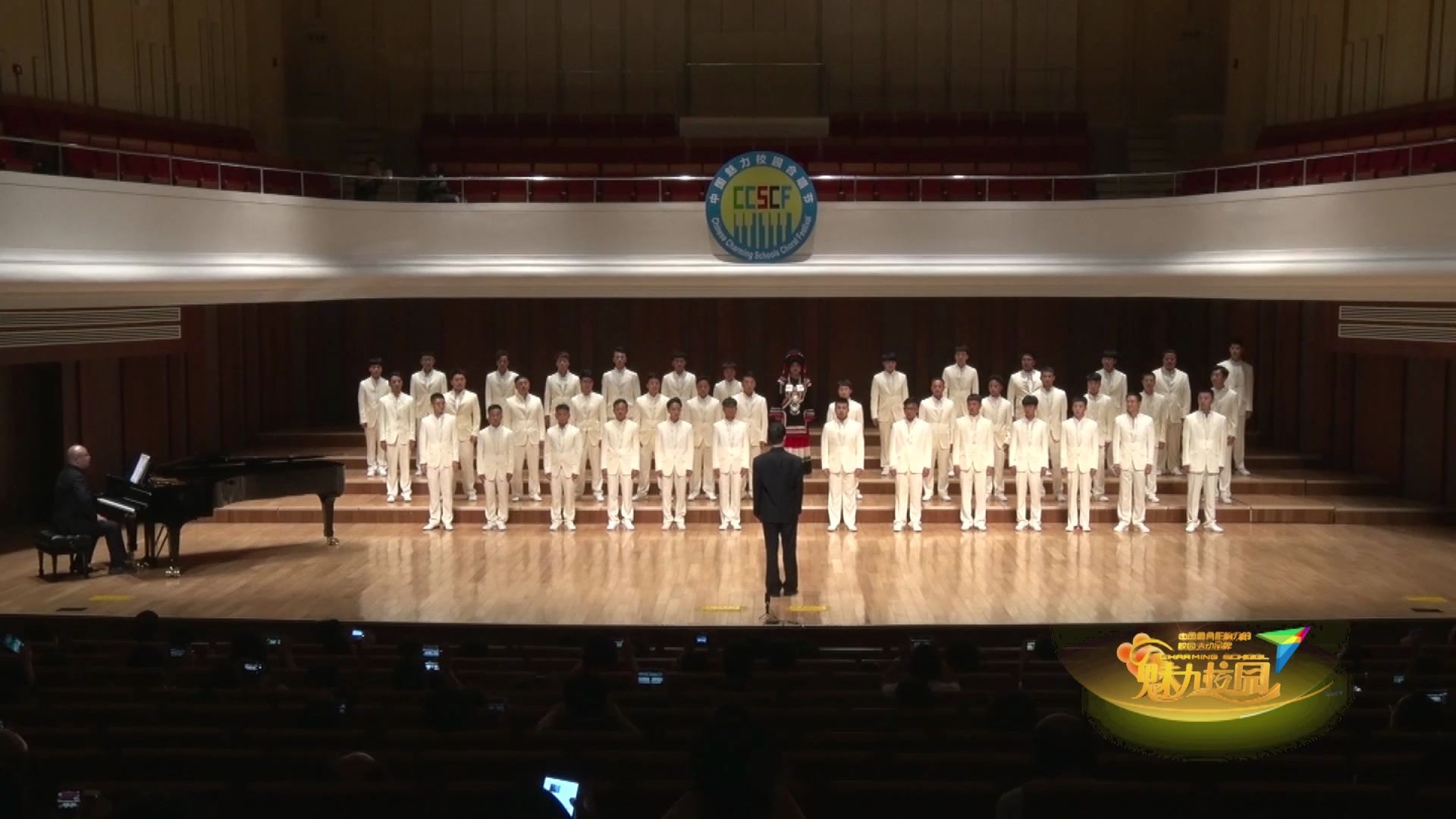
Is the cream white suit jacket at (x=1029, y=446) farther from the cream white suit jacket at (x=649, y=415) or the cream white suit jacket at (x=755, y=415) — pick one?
the cream white suit jacket at (x=649, y=415)

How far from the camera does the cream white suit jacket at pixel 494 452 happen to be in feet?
41.7

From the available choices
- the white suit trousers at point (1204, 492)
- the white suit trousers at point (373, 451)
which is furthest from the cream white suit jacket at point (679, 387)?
the white suit trousers at point (1204, 492)

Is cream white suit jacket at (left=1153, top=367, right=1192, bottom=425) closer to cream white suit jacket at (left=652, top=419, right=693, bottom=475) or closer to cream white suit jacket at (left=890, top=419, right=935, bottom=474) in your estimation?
cream white suit jacket at (left=890, top=419, right=935, bottom=474)

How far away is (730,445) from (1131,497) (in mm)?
3814

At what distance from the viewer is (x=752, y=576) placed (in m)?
11.0

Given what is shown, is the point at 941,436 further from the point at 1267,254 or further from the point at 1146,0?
the point at 1146,0

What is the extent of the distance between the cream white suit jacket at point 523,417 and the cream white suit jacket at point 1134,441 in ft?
17.8

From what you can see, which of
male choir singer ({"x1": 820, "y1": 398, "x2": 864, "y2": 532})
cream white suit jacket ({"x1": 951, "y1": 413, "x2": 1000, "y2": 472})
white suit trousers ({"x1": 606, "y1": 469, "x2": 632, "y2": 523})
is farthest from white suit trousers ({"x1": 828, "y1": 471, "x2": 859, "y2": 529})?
white suit trousers ({"x1": 606, "y1": 469, "x2": 632, "y2": 523})

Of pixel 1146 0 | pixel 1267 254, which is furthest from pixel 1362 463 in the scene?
pixel 1146 0

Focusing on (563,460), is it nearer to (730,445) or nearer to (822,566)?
(730,445)

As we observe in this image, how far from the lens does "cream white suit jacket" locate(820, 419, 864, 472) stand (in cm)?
1252

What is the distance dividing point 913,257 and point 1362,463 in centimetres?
516

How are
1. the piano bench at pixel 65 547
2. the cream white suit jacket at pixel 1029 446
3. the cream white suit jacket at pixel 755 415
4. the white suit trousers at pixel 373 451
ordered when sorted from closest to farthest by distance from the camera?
the piano bench at pixel 65 547
the cream white suit jacket at pixel 1029 446
the cream white suit jacket at pixel 755 415
the white suit trousers at pixel 373 451

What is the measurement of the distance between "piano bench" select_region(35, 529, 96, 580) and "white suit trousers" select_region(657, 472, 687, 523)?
16.1ft
